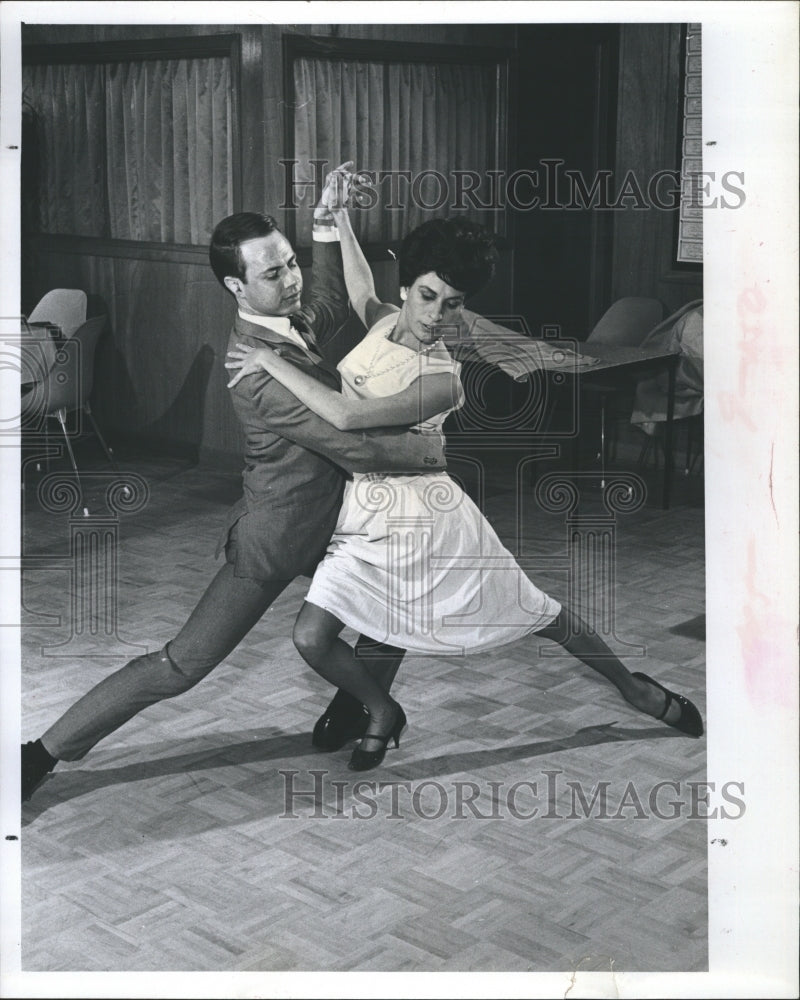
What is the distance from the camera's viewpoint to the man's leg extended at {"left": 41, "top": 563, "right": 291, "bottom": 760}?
398cm

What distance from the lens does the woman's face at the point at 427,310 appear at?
380 cm

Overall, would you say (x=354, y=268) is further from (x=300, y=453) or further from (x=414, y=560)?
(x=414, y=560)

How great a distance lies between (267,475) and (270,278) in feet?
1.67

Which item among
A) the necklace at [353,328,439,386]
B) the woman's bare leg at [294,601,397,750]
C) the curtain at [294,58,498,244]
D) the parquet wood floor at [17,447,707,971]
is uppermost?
the curtain at [294,58,498,244]

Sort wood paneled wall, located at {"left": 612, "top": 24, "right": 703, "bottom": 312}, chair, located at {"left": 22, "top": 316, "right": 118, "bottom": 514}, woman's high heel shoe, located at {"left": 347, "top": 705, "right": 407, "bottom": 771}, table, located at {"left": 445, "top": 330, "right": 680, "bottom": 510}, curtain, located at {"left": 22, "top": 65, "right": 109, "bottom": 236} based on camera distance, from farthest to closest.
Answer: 1. woman's high heel shoe, located at {"left": 347, "top": 705, "right": 407, "bottom": 771}
2. curtain, located at {"left": 22, "top": 65, "right": 109, "bottom": 236}
3. table, located at {"left": 445, "top": 330, "right": 680, "bottom": 510}
4. chair, located at {"left": 22, "top": 316, "right": 118, "bottom": 514}
5. wood paneled wall, located at {"left": 612, "top": 24, "right": 703, "bottom": 312}

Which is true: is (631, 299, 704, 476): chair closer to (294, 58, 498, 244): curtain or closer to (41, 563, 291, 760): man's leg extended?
(294, 58, 498, 244): curtain

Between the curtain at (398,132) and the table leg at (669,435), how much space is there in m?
0.63

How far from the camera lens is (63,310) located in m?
3.97

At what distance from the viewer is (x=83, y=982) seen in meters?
3.44

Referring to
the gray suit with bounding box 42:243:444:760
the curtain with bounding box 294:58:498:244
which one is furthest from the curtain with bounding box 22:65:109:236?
the gray suit with bounding box 42:243:444:760

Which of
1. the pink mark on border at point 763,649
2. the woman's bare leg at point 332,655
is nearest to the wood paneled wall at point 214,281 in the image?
the woman's bare leg at point 332,655

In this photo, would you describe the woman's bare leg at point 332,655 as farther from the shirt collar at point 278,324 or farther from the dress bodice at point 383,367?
the shirt collar at point 278,324

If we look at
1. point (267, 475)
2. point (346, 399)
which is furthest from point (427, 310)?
point (267, 475)

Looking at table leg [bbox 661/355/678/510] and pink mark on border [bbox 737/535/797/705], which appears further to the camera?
table leg [bbox 661/355/678/510]
